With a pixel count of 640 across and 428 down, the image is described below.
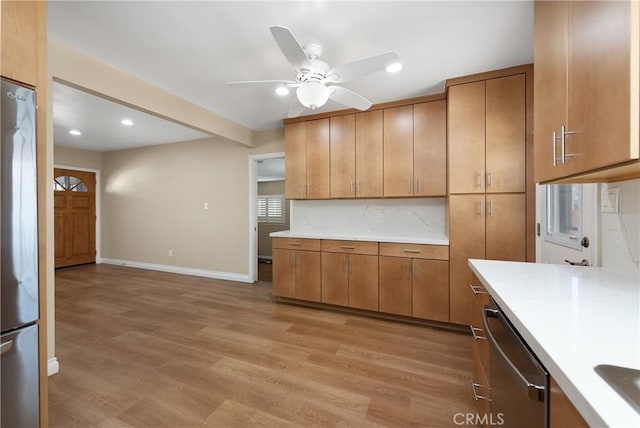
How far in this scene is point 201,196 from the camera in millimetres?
4898

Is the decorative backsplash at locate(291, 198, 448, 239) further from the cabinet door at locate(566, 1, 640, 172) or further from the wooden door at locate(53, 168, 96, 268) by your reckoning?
the wooden door at locate(53, 168, 96, 268)

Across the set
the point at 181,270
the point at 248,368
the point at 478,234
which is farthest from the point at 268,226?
the point at 478,234

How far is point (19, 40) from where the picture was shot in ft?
3.60

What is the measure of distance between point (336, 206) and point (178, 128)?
2895 mm

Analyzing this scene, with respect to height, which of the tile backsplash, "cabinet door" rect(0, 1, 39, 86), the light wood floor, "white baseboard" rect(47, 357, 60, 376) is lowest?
the light wood floor

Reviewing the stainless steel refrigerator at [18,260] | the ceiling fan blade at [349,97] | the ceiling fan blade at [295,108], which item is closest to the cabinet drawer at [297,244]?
the ceiling fan blade at [295,108]

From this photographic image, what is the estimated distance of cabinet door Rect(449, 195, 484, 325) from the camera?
100 inches

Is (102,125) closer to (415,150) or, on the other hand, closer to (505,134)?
(415,150)

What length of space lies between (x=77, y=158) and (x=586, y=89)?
7817mm

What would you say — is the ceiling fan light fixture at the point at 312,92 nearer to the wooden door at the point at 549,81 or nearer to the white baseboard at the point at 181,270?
the wooden door at the point at 549,81

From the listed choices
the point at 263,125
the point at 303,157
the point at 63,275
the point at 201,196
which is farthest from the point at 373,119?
the point at 63,275

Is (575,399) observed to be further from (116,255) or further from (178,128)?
(116,255)

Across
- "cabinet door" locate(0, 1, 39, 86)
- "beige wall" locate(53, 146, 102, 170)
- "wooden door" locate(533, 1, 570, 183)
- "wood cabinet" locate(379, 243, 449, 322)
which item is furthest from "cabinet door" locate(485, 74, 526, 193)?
"beige wall" locate(53, 146, 102, 170)

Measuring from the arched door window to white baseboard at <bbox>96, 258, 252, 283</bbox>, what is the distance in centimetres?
164
